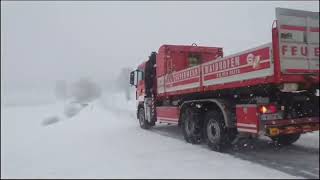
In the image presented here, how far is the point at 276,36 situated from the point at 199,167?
9.07 ft

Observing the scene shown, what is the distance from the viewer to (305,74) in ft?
25.5

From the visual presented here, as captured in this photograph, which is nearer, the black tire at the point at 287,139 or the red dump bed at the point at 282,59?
the red dump bed at the point at 282,59

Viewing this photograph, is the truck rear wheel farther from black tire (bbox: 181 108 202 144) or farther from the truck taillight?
the truck taillight

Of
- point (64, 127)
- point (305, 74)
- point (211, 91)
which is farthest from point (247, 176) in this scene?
point (64, 127)

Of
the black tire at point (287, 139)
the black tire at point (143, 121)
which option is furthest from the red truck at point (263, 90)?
the black tire at point (143, 121)

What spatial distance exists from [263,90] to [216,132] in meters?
1.76

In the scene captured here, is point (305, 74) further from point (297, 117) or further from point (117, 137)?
point (117, 137)

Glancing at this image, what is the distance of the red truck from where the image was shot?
7.65 meters

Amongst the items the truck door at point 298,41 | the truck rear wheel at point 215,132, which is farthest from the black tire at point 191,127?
the truck door at point 298,41

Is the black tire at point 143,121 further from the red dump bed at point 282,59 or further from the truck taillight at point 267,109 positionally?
the truck taillight at point 267,109

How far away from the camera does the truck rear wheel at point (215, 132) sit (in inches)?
363

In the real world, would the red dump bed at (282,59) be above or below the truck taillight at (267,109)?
above

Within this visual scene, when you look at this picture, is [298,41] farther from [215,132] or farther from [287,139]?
[287,139]

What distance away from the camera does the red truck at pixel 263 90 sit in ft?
25.1
